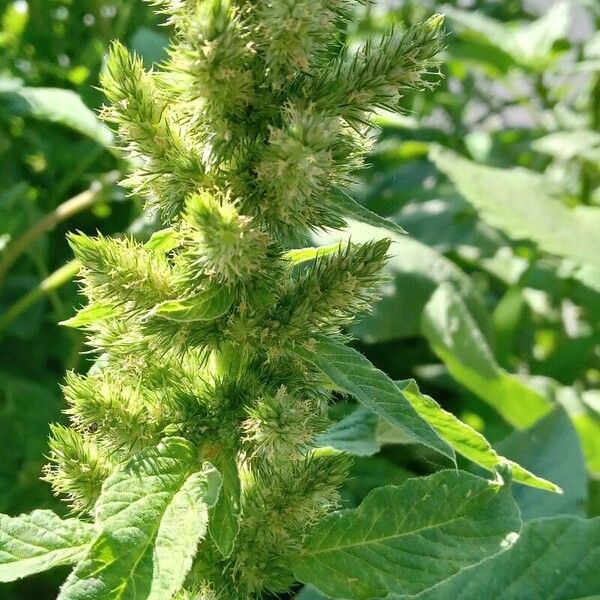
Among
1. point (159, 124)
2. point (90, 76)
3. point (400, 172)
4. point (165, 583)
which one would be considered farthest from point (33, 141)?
point (165, 583)

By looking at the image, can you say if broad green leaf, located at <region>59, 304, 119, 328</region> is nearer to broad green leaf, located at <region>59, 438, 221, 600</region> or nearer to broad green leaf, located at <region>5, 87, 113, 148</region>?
broad green leaf, located at <region>59, 438, 221, 600</region>

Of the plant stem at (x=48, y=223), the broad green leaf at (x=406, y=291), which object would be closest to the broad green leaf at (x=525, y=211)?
the broad green leaf at (x=406, y=291)

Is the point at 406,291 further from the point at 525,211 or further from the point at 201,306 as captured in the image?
the point at 201,306

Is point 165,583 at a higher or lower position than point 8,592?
higher

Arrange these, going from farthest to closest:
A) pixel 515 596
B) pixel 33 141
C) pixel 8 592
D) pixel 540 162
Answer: pixel 540 162 < pixel 33 141 < pixel 8 592 < pixel 515 596

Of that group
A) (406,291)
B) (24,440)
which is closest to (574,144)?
(406,291)

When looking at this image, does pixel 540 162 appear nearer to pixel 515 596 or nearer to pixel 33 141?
pixel 33 141

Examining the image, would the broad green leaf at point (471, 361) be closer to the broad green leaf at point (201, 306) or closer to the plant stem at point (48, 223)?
the plant stem at point (48, 223)
